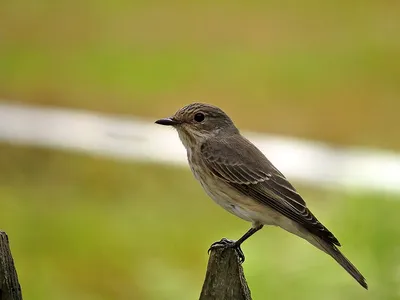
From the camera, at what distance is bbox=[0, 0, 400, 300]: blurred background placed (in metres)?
7.39

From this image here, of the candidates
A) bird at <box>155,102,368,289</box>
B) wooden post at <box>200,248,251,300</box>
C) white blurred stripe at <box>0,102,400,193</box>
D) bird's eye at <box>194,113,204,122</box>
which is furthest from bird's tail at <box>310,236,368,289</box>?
white blurred stripe at <box>0,102,400,193</box>

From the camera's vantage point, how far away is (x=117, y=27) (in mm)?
17750

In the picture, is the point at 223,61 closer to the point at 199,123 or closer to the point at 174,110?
the point at 174,110

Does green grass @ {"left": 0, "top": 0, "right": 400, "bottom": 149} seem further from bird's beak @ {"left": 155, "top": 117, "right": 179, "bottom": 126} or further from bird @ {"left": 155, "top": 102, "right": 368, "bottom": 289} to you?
bird's beak @ {"left": 155, "top": 117, "right": 179, "bottom": 126}

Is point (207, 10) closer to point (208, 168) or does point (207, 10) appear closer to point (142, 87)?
point (142, 87)

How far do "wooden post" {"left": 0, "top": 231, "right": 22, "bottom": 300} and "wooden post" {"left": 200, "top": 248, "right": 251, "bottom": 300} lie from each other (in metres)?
0.78

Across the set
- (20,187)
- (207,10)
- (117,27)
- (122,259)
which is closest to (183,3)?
(207,10)

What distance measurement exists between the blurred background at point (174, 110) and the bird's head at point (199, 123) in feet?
5.53

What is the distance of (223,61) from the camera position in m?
16.3

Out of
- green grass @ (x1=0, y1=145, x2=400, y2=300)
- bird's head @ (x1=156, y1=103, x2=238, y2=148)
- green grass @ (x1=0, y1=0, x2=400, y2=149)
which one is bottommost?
bird's head @ (x1=156, y1=103, x2=238, y2=148)

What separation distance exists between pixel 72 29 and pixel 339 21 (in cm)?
530

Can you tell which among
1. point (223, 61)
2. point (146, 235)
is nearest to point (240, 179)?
point (146, 235)

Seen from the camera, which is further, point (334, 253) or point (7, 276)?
point (334, 253)

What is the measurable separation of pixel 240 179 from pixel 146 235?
399 centimetres
